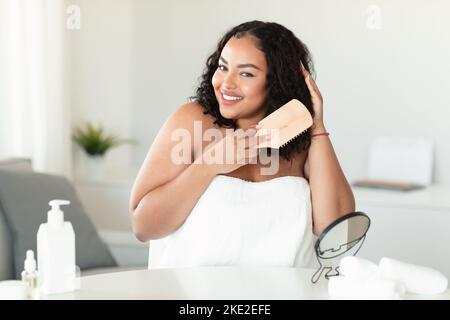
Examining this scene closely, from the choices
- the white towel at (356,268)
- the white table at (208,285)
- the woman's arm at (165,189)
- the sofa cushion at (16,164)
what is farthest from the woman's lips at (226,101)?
the sofa cushion at (16,164)

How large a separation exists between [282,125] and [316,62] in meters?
1.82

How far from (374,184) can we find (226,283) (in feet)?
6.09

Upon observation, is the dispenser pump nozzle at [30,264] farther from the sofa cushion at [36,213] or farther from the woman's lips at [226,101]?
the sofa cushion at [36,213]

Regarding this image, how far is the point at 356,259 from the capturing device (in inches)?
57.4

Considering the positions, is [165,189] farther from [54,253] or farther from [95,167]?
[95,167]

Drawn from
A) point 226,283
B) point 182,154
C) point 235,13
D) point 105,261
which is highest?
point 235,13

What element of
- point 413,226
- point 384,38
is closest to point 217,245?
point 413,226

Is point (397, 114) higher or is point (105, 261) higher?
point (397, 114)

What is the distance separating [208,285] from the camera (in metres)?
1.54

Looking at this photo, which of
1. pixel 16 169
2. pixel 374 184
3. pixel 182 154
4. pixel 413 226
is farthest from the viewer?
pixel 374 184

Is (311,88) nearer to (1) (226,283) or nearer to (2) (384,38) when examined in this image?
(1) (226,283)

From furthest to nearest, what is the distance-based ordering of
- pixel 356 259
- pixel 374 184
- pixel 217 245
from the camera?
pixel 374 184 < pixel 217 245 < pixel 356 259

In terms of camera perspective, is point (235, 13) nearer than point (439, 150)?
No

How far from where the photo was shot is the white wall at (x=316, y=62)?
338 centimetres
